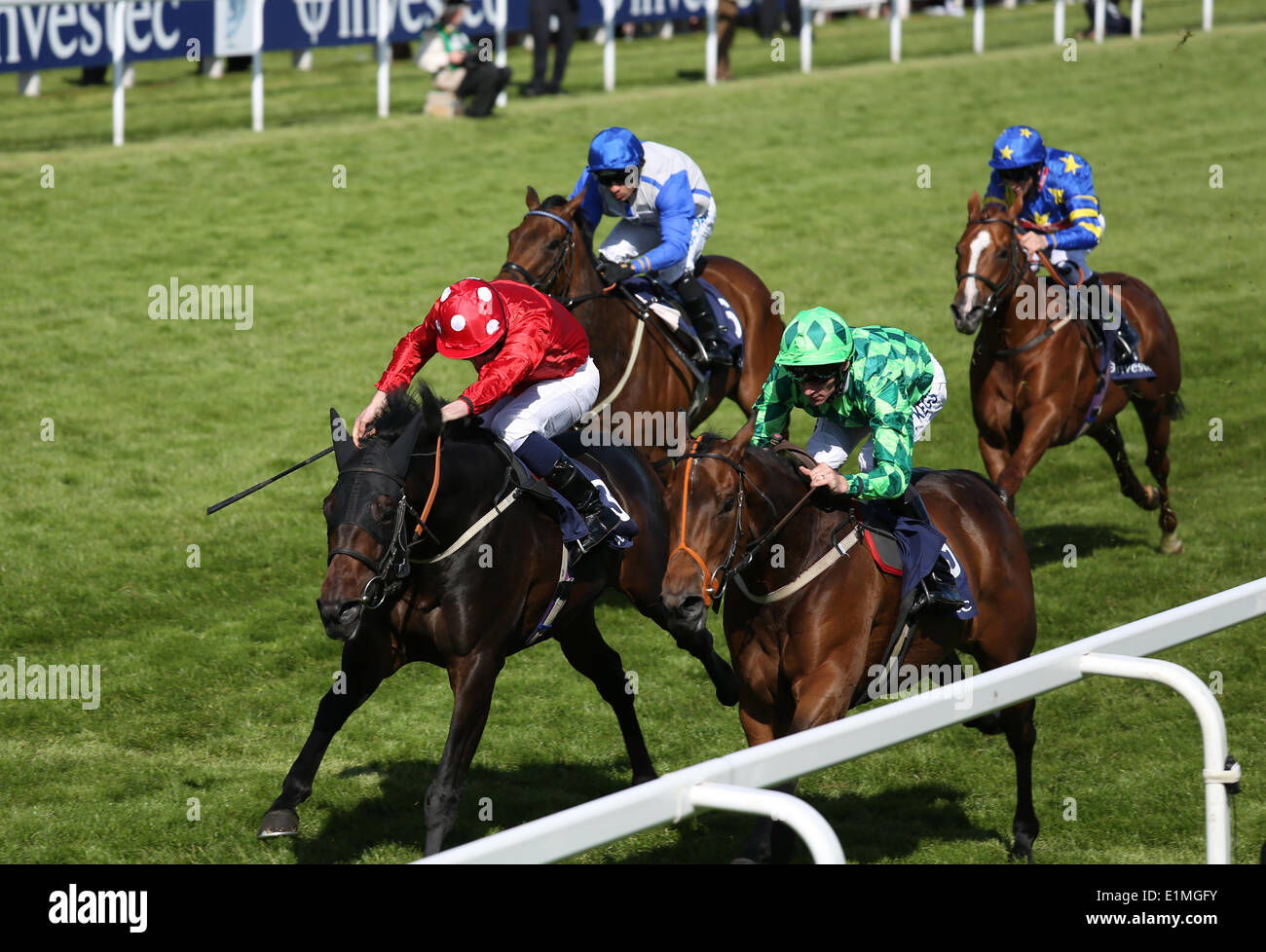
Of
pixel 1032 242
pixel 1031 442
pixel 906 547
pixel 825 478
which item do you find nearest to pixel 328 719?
pixel 825 478

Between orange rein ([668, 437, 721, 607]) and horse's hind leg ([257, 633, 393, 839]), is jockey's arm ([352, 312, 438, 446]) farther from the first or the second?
orange rein ([668, 437, 721, 607])

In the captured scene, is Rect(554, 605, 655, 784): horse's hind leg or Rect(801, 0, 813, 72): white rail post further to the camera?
Rect(801, 0, 813, 72): white rail post

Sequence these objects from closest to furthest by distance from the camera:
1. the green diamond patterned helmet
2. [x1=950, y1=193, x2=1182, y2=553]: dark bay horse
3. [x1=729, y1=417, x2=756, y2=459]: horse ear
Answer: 1. [x1=729, y1=417, x2=756, y2=459]: horse ear
2. the green diamond patterned helmet
3. [x1=950, y1=193, x2=1182, y2=553]: dark bay horse

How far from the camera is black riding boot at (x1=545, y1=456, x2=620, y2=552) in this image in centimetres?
584

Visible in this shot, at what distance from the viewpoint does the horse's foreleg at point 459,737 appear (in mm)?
5035

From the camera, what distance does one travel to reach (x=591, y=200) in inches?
326

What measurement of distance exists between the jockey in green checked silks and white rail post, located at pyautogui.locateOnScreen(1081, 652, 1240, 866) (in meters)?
1.58

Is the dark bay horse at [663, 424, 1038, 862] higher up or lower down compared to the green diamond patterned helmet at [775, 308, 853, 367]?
lower down

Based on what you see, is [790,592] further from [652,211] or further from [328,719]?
[652,211]

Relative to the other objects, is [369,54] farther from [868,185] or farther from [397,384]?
[397,384]

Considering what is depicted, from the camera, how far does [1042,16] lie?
26484mm

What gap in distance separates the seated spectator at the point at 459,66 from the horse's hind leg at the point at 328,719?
13.2 meters

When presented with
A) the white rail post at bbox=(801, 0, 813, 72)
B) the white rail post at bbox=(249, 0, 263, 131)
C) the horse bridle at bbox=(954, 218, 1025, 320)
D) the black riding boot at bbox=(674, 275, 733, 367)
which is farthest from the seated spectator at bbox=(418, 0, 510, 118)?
the horse bridle at bbox=(954, 218, 1025, 320)

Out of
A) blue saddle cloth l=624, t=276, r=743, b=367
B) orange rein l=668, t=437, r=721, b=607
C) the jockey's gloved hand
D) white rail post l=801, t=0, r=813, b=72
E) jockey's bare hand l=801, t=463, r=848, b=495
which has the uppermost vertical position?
white rail post l=801, t=0, r=813, b=72
